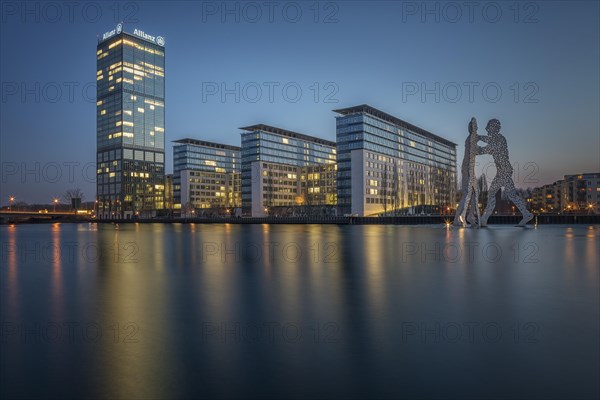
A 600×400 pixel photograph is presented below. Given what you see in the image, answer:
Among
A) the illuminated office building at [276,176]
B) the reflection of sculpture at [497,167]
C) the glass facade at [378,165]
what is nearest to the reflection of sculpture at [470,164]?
the reflection of sculpture at [497,167]

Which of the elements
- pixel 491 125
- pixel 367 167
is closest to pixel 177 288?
pixel 491 125

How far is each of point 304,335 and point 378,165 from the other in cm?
14237

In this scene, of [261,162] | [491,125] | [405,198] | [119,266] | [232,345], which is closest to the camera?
[232,345]

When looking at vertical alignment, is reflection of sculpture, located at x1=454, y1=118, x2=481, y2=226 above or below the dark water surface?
above

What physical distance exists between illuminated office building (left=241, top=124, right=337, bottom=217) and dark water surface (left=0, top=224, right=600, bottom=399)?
154m

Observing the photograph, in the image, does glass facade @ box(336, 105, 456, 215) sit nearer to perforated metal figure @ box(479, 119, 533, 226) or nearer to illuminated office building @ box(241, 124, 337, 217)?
illuminated office building @ box(241, 124, 337, 217)

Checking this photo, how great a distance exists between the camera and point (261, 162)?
173750 mm

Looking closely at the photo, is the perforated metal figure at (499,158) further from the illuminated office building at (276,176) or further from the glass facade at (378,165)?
the illuminated office building at (276,176)

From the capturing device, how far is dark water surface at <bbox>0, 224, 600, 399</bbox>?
763 centimetres

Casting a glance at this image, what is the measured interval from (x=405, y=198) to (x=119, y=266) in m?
146

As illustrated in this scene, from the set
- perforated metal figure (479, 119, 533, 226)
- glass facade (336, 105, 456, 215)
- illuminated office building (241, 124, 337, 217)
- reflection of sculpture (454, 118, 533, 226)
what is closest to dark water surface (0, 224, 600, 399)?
perforated metal figure (479, 119, 533, 226)

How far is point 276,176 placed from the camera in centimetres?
18100

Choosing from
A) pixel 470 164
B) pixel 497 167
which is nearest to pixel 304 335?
pixel 497 167

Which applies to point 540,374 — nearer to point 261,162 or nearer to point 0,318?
point 0,318
